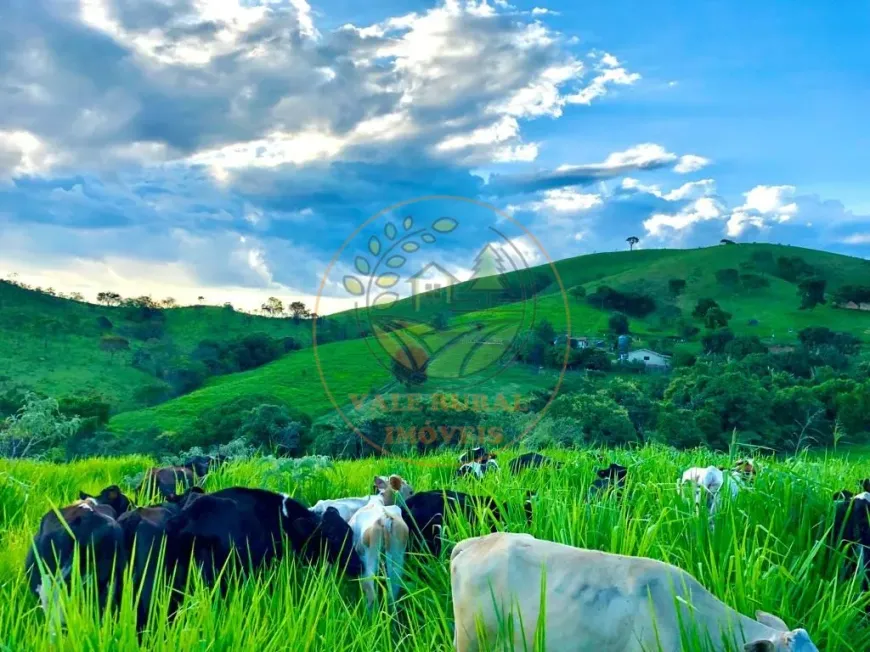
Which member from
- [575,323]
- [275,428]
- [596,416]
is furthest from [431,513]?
[575,323]

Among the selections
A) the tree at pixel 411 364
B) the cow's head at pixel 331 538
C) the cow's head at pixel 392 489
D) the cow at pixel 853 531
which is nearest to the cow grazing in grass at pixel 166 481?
the cow's head at pixel 392 489

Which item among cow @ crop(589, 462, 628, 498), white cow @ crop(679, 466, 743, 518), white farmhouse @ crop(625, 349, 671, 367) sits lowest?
white farmhouse @ crop(625, 349, 671, 367)

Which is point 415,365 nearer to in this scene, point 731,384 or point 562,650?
point 731,384

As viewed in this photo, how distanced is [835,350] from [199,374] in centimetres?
4667

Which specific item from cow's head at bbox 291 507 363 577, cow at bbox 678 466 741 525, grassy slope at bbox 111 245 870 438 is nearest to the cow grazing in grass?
cow's head at bbox 291 507 363 577

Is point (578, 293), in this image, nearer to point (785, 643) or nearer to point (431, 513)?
point (431, 513)

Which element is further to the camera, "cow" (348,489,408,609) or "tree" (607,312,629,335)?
"tree" (607,312,629,335)

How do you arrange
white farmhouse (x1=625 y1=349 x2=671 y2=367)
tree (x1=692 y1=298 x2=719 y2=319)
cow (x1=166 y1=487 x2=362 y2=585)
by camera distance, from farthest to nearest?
tree (x1=692 y1=298 x2=719 y2=319)
white farmhouse (x1=625 y1=349 x2=671 y2=367)
cow (x1=166 y1=487 x2=362 y2=585)

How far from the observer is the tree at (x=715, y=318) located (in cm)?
6269

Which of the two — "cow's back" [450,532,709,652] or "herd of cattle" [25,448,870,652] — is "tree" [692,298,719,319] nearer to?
"herd of cattle" [25,448,870,652]

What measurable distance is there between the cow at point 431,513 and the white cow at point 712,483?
1096mm

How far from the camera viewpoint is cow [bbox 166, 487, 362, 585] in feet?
8.14

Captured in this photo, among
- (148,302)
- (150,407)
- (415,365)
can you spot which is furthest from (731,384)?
(148,302)

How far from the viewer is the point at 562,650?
5.50ft
